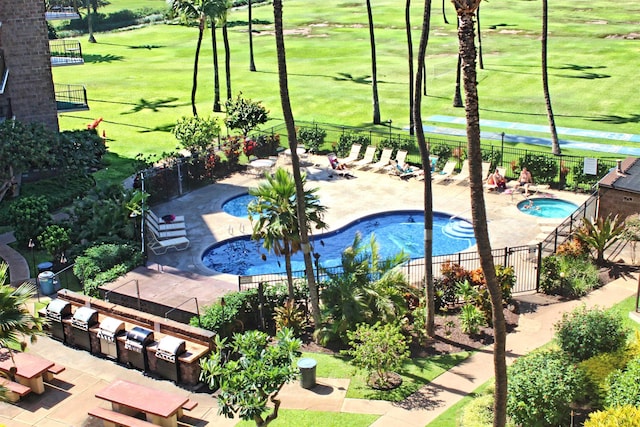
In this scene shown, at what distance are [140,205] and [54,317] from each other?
919 cm

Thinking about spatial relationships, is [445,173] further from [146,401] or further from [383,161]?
[146,401]

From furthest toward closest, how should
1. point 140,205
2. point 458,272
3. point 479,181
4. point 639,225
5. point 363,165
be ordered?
point 363,165
point 140,205
point 639,225
point 458,272
point 479,181

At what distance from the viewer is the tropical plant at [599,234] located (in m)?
27.0

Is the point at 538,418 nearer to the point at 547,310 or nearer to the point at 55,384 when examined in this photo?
the point at 547,310

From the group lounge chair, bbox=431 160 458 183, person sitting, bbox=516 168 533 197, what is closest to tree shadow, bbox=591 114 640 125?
person sitting, bbox=516 168 533 197

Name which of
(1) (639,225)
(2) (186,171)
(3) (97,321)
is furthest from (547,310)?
(2) (186,171)

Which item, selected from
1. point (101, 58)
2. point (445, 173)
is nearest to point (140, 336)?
point (445, 173)

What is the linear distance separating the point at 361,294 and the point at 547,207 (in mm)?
15218

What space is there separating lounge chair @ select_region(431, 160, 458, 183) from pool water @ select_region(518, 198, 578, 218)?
433 cm

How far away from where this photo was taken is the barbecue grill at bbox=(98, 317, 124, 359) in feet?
72.5

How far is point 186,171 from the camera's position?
37531 millimetres

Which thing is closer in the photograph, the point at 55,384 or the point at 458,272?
the point at 55,384

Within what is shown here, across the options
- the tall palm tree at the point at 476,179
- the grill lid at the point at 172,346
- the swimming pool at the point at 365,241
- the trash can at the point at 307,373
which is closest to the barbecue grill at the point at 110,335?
the grill lid at the point at 172,346

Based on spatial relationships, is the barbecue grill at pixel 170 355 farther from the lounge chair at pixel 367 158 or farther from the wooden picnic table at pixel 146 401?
the lounge chair at pixel 367 158
